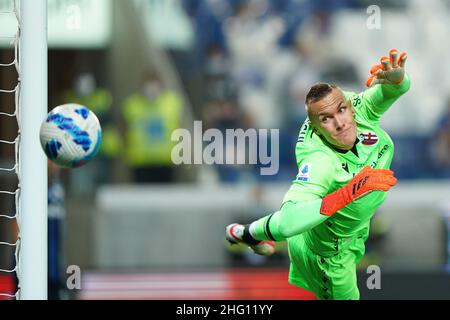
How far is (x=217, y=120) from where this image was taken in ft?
35.8

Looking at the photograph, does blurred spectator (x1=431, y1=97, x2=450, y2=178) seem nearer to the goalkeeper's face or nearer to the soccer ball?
the goalkeeper's face

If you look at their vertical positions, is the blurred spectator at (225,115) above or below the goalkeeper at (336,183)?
above

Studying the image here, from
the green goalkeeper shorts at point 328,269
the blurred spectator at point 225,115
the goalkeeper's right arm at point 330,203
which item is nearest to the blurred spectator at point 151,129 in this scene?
the blurred spectator at point 225,115

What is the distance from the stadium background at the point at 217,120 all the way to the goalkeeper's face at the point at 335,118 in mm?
4782

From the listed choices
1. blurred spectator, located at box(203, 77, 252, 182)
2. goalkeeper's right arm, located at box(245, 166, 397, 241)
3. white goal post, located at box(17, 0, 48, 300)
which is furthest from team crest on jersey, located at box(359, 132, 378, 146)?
blurred spectator, located at box(203, 77, 252, 182)

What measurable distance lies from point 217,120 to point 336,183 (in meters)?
6.26

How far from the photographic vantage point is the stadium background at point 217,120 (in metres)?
10.1

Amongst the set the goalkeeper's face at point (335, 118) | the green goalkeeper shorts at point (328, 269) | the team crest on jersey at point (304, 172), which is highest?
the goalkeeper's face at point (335, 118)

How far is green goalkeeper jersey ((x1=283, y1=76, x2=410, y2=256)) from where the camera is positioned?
4.58m

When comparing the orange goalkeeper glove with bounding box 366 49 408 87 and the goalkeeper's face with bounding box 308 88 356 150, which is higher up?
the orange goalkeeper glove with bounding box 366 49 408 87

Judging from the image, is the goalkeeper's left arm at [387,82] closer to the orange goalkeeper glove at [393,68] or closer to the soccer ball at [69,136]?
the orange goalkeeper glove at [393,68]

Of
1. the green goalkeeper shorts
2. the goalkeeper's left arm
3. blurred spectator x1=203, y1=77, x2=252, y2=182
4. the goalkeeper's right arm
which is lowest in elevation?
the green goalkeeper shorts
